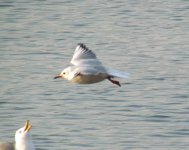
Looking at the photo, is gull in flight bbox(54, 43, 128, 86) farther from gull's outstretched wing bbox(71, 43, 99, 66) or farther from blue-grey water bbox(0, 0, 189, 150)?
blue-grey water bbox(0, 0, 189, 150)

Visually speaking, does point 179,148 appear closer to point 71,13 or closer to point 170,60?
point 170,60

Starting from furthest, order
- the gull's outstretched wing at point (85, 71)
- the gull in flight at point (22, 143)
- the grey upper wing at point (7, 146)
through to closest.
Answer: the gull's outstretched wing at point (85, 71)
the grey upper wing at point (7, 146)
the gull in flight at point (22, 143)

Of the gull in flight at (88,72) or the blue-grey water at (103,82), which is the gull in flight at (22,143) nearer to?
the gull in flight at (88,72)

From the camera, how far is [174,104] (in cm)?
1281

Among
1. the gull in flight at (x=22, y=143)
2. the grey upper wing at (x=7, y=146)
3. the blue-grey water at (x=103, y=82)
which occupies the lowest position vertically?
the blue-grey water at (x=103, y=82)

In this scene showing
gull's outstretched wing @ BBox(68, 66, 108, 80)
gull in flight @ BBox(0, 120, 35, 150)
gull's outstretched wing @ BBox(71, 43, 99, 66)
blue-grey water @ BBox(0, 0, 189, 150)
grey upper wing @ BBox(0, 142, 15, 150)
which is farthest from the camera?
blue-grey water @ BBox(0, 0, 189, 150)

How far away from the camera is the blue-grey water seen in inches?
453

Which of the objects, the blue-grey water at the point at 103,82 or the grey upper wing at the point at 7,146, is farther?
the blue-grey water at the point at 103,82

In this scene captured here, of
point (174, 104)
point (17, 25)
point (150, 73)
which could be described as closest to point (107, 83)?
point (150, 73)

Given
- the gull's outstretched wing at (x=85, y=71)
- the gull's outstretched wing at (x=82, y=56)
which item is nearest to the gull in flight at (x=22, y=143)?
the gull's outstretched wing at (x=85, y=71)

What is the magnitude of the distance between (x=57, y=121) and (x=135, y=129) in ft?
3.57

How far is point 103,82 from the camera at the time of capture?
1428cm

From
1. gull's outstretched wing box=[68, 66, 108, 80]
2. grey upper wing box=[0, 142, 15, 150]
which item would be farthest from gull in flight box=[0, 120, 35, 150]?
gull's outstretched wing box=[68, 66, 108, 80]

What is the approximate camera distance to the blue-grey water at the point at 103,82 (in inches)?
453
